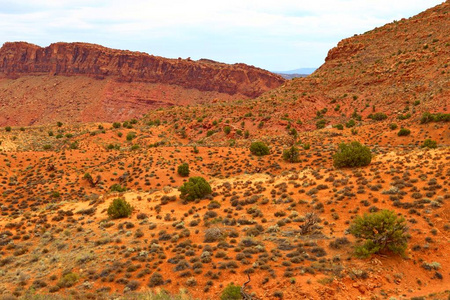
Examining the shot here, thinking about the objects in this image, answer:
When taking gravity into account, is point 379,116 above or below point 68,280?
above

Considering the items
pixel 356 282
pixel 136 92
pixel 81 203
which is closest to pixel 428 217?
pixel 356 282

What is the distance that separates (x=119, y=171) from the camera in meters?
33.8

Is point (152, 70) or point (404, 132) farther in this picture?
point (152, 70)

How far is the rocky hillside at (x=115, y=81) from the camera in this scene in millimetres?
103875

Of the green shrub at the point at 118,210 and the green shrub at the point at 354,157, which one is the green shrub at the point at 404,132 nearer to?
the green shrub at the point at 354,157

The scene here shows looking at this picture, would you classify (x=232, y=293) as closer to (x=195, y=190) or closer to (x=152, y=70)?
(x=195, y=190)

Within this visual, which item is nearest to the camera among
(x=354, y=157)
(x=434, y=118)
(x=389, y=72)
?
(x=354, y=157)

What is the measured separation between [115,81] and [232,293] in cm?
10923

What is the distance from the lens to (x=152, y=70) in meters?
112

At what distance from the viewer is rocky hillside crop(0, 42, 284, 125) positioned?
104 meters

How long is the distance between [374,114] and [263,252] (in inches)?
1588

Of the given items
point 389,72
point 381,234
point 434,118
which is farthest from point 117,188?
point 389,72

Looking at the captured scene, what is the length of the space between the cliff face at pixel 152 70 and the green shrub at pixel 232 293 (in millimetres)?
101088

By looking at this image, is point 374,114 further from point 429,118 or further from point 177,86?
point 177,86
